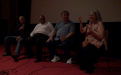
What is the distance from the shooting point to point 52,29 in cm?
256

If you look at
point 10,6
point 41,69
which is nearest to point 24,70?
point 41,69

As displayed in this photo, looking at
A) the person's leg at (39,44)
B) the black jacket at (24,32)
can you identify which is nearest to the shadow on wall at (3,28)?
the black jacket at (24,32)

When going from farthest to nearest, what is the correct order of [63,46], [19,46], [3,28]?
[3,28]
[19,46]
[63,46]

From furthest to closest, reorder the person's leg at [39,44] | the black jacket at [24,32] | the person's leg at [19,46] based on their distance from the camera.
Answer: the black jacket at [24,32] → the person's leg at [19,46] → the person's leg at [39,44]

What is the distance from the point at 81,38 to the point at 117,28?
989 millimetres

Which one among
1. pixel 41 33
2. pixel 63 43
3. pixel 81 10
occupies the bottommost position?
pixel 63 43

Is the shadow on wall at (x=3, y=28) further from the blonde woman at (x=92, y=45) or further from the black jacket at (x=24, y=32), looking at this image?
the blonde woman at (x=92, y=45)

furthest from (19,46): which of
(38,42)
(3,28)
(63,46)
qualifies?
(3,28)

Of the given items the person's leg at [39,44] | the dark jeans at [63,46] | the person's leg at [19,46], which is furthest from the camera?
the person's leg at [19,46]

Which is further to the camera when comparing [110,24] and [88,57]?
[110,24]

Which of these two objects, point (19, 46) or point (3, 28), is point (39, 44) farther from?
point (3, 28)

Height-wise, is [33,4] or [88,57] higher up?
[33,4]

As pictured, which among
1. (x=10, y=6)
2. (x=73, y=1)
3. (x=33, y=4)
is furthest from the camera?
(x=10, y=6)

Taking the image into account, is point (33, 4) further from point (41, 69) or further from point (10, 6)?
point (41, 69)
